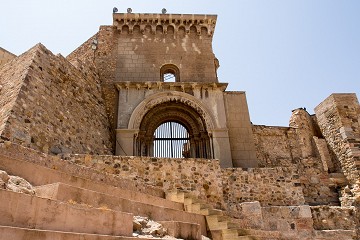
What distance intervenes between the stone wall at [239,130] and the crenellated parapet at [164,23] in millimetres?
4032

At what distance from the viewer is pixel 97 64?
45.8 feet

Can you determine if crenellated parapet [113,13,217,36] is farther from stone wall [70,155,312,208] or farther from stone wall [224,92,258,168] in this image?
stone wall [70,155,312,208]

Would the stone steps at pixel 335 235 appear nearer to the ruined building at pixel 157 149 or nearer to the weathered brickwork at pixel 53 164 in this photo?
the ruined building at pixel 157 149

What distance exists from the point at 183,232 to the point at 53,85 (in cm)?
766

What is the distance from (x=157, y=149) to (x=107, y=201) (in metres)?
9.04

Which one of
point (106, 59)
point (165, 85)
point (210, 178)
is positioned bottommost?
point (210, 178)

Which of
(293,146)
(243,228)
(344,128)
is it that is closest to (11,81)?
(243,228)

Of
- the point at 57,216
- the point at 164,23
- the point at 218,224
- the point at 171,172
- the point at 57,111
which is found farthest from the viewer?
the point at 164,23

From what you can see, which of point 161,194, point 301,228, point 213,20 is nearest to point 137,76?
point 213,20

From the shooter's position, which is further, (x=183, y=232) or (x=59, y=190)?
(x=183, y=232)

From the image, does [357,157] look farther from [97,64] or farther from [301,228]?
[97,64]

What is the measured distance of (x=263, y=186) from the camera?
9.16 m

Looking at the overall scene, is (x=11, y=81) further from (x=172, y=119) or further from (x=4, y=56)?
(x=4, y=56)

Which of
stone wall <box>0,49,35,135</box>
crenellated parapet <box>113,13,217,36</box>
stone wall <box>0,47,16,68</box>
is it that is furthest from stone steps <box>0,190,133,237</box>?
stone wall <box>0,47,16,68</box>
